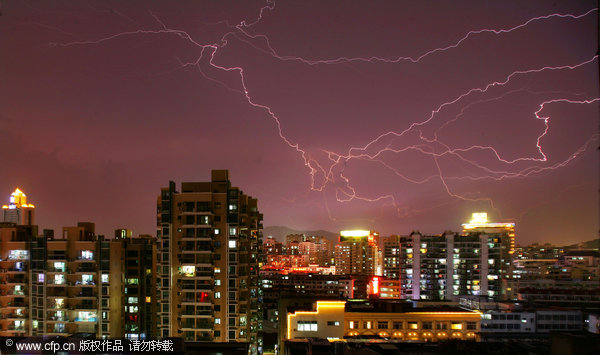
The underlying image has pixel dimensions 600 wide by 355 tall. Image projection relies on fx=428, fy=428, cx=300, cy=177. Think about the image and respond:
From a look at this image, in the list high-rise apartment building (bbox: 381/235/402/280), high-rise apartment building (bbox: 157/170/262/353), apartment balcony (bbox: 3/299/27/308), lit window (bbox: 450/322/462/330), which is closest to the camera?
high-rise apartment building (bbox: 157/170/262/353)

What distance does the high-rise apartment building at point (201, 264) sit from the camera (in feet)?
37.5

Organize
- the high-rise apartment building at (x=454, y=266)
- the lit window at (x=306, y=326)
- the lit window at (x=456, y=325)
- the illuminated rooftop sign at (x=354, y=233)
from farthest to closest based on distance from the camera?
the illuminated rooftop sign at (x=354, y=233) < the high-rise apartment building at (x=454, y=266) < the lit window at (x=456, y=325) < the lit window at (x=306, y=326)

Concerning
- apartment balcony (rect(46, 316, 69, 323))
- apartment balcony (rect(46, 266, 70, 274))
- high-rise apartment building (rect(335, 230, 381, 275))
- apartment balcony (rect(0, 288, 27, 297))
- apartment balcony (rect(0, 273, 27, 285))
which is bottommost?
high-rise apartment building (rect(335, 230, 381, 275))

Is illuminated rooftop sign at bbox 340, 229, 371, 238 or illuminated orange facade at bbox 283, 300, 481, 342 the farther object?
illuminated rooftop sign at bbox 340, 229, 371, 238

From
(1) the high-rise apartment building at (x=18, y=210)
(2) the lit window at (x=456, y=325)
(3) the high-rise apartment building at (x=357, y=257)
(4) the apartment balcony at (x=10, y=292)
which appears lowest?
(3) the high-rise apartment building at (x=357, y=257)

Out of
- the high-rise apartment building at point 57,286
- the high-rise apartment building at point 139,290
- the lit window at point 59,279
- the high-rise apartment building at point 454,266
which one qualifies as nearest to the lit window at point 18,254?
the high-rise apartment building at point 57,286

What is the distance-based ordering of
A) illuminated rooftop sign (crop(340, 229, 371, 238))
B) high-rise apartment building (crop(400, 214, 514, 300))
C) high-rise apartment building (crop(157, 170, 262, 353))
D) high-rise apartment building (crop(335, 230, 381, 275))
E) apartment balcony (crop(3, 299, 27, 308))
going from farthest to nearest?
high-rise apartment building (crop(335, 230, 381, 275)) → illuminated rooftop sign (crop(340, 229, 371, 238)) → high-rise apartment building (crop(400, 214, 514, 300)) → apartment balcony (crop(3, 299, 27, 308)) → high-rise apartment building (crop(157, 170, 262, 353))

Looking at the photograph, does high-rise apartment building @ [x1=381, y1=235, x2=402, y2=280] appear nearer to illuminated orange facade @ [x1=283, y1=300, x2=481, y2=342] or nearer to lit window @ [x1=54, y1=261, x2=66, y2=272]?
illuminated orange facade @ [x1=283, y1=300, x2=481, y2=342]

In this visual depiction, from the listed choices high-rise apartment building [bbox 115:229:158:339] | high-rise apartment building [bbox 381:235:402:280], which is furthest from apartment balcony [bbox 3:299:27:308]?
high-rise apartment building [bbox 381:235:402:280]

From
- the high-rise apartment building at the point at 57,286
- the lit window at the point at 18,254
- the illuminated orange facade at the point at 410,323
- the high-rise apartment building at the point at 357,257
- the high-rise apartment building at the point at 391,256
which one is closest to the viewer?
the high-rise apartment building at the point at 57,286

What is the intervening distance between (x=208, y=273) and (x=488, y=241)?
18536 mm

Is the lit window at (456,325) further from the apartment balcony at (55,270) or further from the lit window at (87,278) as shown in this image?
the apartment balcony at (55,270)

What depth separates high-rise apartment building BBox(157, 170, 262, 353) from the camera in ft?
37.5

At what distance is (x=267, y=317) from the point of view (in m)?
22.2
